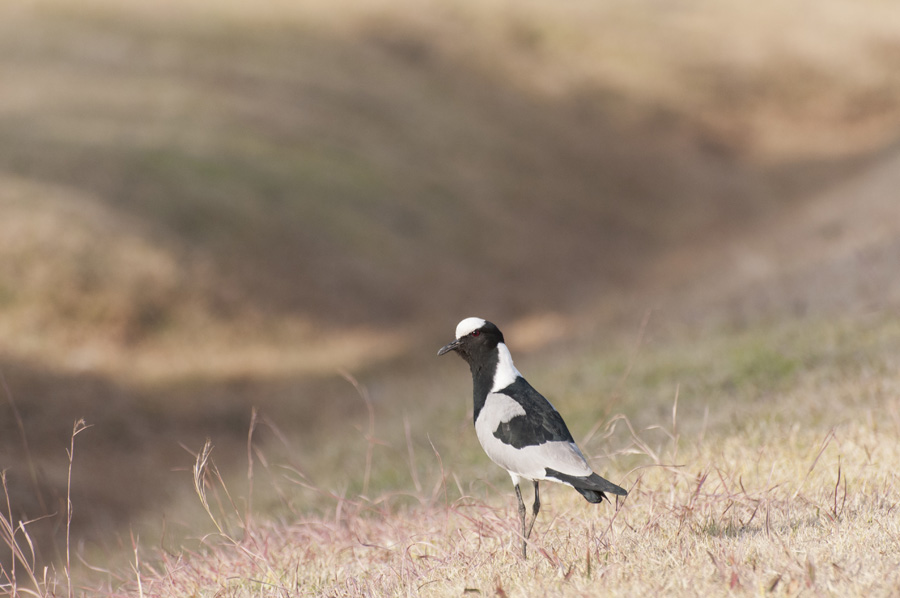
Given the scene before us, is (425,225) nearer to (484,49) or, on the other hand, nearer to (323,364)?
(323,364)

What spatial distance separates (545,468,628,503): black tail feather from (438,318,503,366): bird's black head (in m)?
0.88

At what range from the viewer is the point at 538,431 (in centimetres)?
445

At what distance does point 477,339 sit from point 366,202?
20.1 m

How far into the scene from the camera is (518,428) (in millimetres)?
4477

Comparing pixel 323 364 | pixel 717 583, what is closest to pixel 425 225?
pixel 323 364

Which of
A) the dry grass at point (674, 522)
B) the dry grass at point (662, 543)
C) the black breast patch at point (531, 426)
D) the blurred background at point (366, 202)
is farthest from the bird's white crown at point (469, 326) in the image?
the blurred background at point (366, 202)

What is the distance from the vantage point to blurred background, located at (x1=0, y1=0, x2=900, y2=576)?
14562 mm

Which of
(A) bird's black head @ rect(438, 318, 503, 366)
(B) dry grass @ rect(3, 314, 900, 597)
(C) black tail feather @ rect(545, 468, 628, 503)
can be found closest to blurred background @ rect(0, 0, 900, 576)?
(B) dry grass @ rect(3, 314, 900, 597)

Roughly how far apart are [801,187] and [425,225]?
690 inches

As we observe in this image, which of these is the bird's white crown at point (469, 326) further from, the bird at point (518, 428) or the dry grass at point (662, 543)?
the dry grass at point (662, 543)

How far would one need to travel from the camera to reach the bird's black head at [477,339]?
487cm

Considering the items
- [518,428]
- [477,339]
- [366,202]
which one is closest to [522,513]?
[518,428]

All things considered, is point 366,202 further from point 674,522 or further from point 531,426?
point 531,426

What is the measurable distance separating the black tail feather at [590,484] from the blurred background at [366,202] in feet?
13.2
